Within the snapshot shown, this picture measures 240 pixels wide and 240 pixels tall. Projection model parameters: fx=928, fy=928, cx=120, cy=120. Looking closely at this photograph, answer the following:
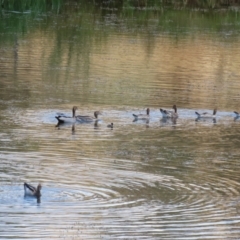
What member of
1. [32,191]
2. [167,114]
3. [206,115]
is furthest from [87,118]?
[32,191]

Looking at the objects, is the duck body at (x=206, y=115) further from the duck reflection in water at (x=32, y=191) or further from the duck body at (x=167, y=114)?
the duck reflection in water at (x=32, y=191)

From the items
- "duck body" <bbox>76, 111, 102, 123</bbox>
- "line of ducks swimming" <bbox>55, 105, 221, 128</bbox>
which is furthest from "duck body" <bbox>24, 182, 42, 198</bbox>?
"duck body" <bbox>76, 111, 102, 123</bbox>

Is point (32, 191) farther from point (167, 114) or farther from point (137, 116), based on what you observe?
point (167, 114)

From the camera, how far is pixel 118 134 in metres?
19.8

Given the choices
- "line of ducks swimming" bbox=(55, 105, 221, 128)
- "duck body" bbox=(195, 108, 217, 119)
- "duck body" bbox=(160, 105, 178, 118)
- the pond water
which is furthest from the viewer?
"duck body" bbox=(195, 108, 217, 119)

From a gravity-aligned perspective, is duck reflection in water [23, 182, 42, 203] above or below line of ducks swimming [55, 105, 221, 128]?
above

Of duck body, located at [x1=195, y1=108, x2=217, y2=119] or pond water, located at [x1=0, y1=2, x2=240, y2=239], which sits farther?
duck body, located at [x1=195, y1=108, x2=217, y2=119]

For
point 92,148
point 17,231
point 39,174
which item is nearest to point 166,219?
point 17,231

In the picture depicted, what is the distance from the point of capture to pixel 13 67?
28094 mm

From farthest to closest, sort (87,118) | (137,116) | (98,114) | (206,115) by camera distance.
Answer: (206,115) → (98,114) → (137,116) → (87,118)

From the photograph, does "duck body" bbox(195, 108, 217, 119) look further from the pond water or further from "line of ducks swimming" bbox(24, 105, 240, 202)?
the pond water

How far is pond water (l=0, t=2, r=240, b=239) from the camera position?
494 inches

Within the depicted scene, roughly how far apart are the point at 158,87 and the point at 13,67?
4.98 m

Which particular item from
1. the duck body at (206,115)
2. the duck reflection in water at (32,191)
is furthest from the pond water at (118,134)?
the duck body at (206,115)
